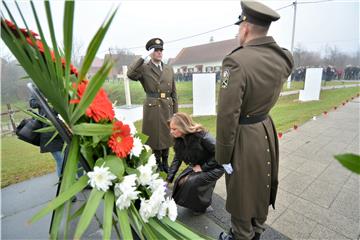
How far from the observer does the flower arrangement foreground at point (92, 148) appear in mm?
724

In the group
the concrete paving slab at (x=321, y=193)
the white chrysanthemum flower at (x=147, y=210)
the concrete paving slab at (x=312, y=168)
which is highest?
the white chrysanthemum flower at (x=147, y=210)

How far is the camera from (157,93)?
354 cm

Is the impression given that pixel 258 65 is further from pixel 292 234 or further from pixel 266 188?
pixel 292 234

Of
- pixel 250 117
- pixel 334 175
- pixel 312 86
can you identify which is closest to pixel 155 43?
pixel 250 117

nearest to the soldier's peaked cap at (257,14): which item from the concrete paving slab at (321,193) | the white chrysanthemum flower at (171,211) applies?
the white chrysanthemum flower at (171,211)

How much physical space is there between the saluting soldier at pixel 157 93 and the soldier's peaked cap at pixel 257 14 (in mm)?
1881

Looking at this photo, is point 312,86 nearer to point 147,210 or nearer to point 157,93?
point 157,93

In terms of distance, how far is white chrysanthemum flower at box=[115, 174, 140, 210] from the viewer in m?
0.86

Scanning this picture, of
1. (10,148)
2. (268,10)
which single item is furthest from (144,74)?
(10,148)

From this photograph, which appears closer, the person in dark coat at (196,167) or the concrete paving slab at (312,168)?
the person in dark coat at (196,167)

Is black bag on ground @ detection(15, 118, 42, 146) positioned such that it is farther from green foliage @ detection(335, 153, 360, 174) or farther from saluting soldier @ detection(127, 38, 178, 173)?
green foliage @ detection(335, 153, 360, 174)

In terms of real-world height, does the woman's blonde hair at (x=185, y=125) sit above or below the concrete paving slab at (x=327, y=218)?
above

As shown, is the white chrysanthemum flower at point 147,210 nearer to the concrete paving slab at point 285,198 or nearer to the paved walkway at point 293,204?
the paved walkway at point 293,204

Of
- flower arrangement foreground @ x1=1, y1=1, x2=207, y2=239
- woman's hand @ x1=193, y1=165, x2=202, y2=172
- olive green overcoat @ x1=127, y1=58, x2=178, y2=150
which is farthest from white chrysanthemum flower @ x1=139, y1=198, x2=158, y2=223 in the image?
olive green overcoat @ x1=127, y1=58, x2=178, y2=150
